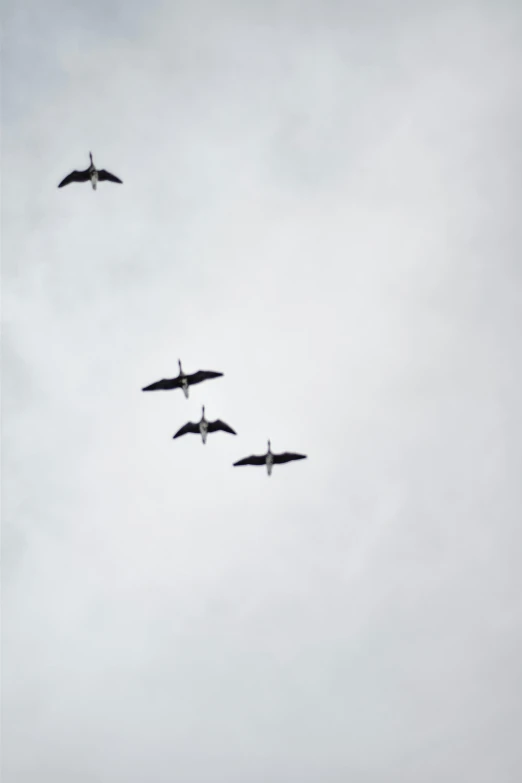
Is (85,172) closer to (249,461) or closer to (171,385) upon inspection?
(171,385)

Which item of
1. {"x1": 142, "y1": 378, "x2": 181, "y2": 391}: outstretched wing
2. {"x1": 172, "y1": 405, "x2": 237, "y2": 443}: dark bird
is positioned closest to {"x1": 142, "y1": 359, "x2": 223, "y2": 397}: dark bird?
{"x1": 142, "y1": 378, "x2": 181, "y2": 391}: outstretched wing

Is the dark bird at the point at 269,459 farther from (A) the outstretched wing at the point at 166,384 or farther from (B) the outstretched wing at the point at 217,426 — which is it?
(A) the outstretched wing at the point at 166,384

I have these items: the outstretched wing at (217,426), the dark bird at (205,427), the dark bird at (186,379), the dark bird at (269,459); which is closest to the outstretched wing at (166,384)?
the dark bird at (186,379)

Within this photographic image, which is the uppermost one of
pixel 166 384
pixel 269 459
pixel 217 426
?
pixel 166 384

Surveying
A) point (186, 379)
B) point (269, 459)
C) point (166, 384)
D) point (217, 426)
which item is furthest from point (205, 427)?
point (269, 459)

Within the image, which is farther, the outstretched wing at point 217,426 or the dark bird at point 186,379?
the outstretched wing at point 217,426

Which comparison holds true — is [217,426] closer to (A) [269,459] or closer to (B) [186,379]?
(B) [186,379]

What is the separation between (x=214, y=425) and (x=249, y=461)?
9.64 m

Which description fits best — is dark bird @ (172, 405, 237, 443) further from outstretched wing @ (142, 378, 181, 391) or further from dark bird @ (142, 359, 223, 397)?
outstretched wing @ (142, 378, 181, 391)

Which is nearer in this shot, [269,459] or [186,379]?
[186,379]

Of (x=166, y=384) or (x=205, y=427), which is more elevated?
(x=166, y=384)

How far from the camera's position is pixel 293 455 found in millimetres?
161250

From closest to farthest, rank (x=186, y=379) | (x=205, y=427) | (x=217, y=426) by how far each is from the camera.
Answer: (x=186, y=379) → (x=217, y=426) → (x=205, y=427)

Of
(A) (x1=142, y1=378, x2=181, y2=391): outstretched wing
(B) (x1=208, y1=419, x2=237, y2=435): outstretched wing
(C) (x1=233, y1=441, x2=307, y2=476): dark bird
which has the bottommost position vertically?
(C) (x1=233, y1=441, x2=307, y2=476): dark bird
